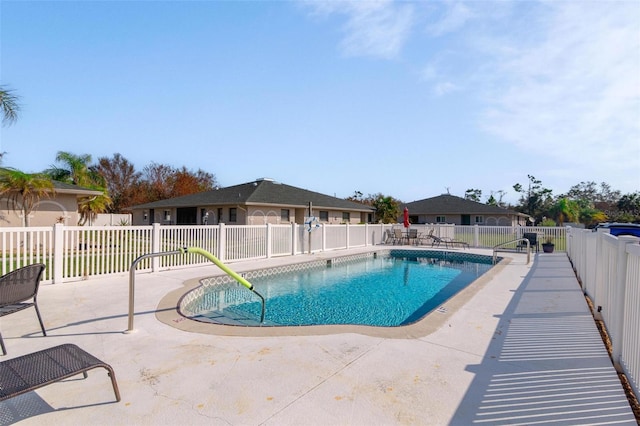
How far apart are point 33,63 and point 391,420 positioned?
1633 cm

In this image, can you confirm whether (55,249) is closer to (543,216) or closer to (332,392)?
(332,392)

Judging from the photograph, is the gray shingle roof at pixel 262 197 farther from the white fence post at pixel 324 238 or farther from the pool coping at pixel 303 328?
the pool coping at pixel 303 328

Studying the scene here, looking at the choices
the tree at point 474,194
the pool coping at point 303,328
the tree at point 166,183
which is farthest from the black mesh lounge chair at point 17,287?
the tree at point 474,194

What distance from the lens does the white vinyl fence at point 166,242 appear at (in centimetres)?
769

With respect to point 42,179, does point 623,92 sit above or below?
above

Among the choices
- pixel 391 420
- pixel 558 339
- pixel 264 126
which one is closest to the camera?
pixel 391 420

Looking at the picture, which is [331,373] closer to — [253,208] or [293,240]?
[293,240]

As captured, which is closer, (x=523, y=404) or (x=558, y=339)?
(x=523, y=404)

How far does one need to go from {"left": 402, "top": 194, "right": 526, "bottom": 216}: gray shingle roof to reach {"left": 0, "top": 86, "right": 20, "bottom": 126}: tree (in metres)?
33.8

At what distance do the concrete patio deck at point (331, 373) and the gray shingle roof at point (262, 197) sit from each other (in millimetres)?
16749

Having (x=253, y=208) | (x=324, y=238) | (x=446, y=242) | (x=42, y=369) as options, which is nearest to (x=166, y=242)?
(x=42, y=369)

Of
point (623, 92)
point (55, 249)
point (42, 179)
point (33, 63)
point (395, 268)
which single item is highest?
point (33, 63)

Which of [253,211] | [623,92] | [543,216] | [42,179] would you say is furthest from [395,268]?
[543,216]

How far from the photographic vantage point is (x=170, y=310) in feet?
18.9
